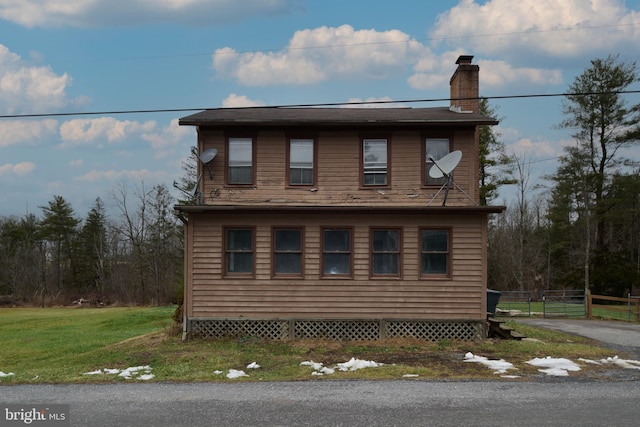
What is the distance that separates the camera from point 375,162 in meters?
14.8

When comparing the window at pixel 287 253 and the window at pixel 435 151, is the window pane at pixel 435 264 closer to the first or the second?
the window at pixel 435 151

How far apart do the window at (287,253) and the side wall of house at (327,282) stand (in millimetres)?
169

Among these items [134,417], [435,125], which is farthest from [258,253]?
[134,417]

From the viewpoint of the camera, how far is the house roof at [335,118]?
14305mm

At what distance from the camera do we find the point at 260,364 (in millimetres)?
11641

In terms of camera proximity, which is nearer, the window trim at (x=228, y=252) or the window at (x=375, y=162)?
the window trim at (x=228, y=252)

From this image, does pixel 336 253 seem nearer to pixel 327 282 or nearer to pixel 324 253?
pixel 324 253

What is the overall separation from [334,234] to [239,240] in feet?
8.28

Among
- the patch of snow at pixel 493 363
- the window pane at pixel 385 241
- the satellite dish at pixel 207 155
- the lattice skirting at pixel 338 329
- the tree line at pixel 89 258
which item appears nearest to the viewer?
the patch of snow at pixel 493 363

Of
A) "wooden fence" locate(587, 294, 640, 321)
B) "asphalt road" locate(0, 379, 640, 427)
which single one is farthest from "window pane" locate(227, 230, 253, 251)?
"wooden fence" locate(587, 294, 640, 321)

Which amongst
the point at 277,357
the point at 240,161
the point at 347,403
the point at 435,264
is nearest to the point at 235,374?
the point at 277,357

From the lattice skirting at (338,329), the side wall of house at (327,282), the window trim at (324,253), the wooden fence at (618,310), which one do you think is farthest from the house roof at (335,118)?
the wooden fence at (618,310)

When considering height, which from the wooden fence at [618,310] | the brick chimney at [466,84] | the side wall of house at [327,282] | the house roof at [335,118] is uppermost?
the brick chimney at [466,84]

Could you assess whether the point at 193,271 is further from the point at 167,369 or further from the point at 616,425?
the point at 616,425
